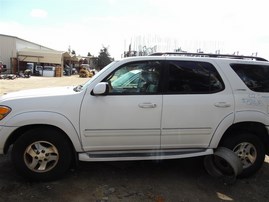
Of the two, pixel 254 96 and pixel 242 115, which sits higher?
pixel 254 96

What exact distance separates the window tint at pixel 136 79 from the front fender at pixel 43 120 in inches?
30.3

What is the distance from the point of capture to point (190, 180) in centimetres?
457

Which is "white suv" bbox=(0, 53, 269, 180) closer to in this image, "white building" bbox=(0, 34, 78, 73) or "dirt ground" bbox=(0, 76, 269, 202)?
"dirt ground" bbox=(0, 76, 269, 202)

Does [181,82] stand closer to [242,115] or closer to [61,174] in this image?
[242,115]

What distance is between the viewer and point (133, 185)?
429 cm

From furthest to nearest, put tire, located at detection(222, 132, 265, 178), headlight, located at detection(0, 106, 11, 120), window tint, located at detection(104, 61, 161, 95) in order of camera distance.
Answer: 1. tire, located at detection(222, 132, 265, 178)
2. window tint, located at detection(104, 61, 161, 95)
3. headlight, located at detection(0, 106, 11, 120)

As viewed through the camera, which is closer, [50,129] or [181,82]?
[50,129]

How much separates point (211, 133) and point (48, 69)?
40.7 m

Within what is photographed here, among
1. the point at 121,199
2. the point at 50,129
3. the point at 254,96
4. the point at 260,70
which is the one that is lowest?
the point at 121,199

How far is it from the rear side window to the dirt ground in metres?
1.51

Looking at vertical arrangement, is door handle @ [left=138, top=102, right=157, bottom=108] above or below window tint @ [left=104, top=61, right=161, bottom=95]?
below

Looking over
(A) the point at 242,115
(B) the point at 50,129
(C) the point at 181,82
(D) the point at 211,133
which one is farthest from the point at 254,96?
(B) the point at 50,129

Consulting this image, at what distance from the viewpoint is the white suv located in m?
4.07

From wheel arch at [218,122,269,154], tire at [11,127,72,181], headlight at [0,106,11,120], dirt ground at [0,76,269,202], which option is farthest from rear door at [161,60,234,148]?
headlight at [0,106,11,120]
